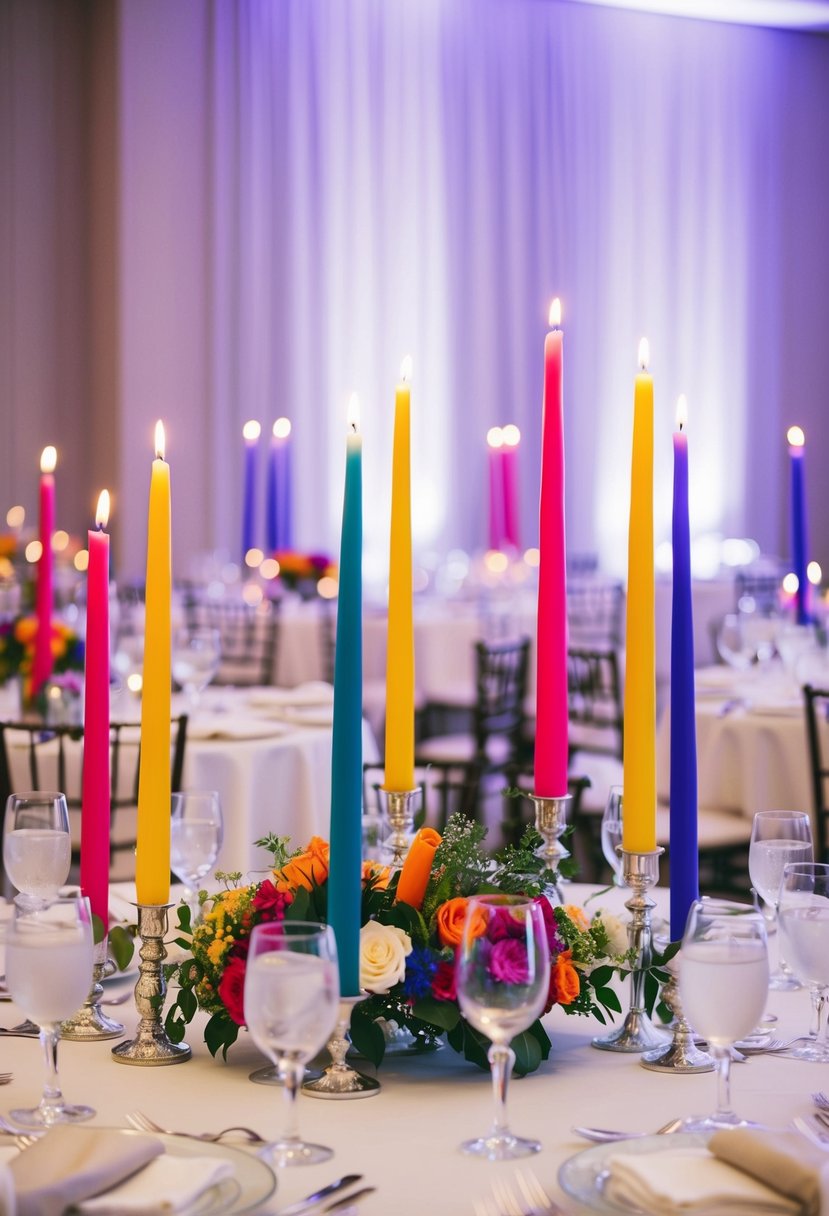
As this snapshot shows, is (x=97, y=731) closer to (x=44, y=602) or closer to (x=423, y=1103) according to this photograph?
(x=423, y=1103)

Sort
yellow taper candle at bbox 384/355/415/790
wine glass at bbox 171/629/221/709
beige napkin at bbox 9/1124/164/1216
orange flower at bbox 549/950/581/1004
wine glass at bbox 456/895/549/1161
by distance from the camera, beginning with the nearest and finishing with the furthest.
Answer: beige napkin at bbox 9/1124/164/1216 → wine glass at bbox 456/895/549/1161 → orange flower at bbox 549/950/581/1004 → yellow taper candle at bbox 384/355/415/790 → wine glass at bbox 171/629/221/709

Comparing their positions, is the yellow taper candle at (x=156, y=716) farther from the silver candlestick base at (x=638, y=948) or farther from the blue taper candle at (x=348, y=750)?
the silver candlestick base at (x=638, y=948)

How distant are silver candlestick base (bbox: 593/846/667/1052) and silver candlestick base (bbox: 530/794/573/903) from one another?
3.0 inches

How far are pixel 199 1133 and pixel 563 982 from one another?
1.11 feet

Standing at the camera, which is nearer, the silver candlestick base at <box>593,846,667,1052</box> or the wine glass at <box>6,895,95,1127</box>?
the wine glass at <box>6,895,95,1127</box>

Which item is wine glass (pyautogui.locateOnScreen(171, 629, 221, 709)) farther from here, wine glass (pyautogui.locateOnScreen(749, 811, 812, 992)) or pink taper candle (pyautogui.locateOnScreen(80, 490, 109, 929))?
pink taper candle (pyautogui.locateOnScreen(80, 490, 109, 929))

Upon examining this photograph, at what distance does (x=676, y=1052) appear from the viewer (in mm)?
1415

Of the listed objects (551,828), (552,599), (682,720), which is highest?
(552,599)

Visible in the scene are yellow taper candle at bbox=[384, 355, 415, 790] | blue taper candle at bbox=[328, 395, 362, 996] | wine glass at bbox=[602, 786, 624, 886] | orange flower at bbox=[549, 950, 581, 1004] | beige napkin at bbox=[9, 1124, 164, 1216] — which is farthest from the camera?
wine glass at bbox=[602, 786, 624, 886]

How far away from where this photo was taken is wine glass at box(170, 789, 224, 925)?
76.3 inches

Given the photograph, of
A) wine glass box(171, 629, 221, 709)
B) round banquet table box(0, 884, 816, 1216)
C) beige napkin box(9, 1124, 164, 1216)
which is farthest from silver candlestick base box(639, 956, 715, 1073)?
wine glass box(171, 629, 221, 709)

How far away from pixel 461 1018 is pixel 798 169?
39.2 feet

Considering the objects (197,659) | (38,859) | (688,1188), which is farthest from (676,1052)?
(197,659)

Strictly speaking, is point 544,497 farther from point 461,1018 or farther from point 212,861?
point 212,861
